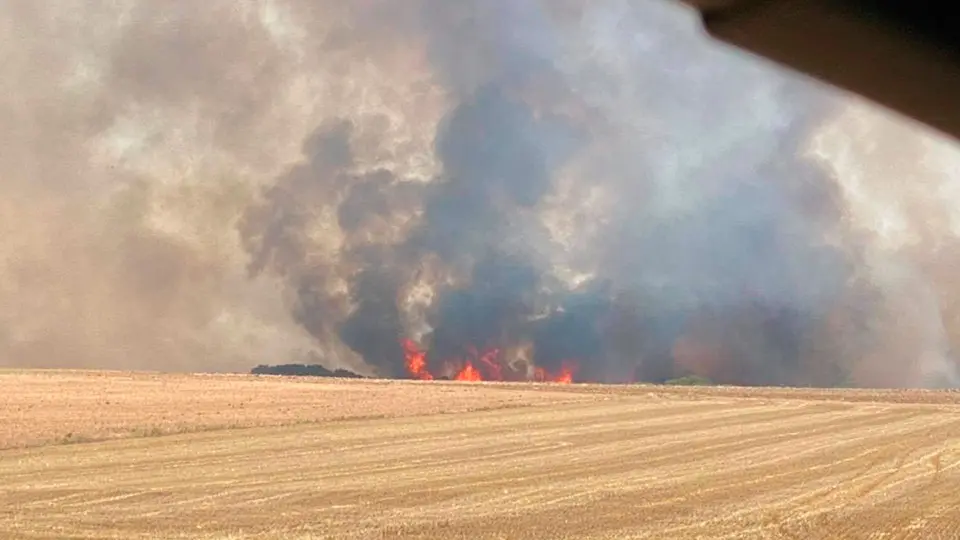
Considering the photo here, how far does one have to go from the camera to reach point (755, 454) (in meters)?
31.7

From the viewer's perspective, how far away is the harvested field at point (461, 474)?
1847cm

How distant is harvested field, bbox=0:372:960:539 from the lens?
1847 cm

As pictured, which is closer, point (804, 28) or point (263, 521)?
point (804, 28)

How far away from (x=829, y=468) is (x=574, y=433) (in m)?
12.4

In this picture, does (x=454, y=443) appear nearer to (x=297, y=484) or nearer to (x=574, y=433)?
(x=574, y=433)

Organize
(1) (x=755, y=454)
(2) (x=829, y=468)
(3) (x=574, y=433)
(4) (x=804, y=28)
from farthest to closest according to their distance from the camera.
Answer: (3) (x=574, y=433) → (1) (x=755, y=454) → (2) (x=829, y=468) → (4) (x=804, y=28)

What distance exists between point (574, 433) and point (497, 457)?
31.5 ft

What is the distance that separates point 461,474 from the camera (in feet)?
83.3

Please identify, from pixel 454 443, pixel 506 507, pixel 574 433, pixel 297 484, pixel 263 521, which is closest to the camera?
pixel 263 521

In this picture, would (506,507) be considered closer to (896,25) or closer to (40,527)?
(40,527)

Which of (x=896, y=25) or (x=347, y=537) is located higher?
(x=896, y=25)

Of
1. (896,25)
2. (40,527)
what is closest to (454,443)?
(40,527)

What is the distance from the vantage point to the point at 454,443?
111 feet

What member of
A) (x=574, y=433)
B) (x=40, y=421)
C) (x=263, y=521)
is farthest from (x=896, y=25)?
(x=40, y=421)
